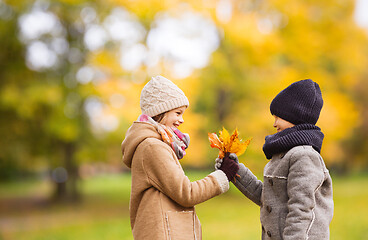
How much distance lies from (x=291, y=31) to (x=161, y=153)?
921 cm

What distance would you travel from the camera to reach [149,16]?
9867 mm

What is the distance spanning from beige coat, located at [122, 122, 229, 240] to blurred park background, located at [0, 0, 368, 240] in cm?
633

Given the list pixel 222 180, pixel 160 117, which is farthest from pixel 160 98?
pixel 222 180

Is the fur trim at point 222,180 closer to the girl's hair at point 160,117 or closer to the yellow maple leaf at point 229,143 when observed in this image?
the yellow maple leaf at point 229,143

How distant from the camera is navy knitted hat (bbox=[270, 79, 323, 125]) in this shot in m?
2.14

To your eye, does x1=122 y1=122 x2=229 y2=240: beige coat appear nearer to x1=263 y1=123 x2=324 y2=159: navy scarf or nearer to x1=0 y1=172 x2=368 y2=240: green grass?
x1=263 y1=123 x2=324 y2=159: navy scarf

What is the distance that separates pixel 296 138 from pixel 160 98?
78cm

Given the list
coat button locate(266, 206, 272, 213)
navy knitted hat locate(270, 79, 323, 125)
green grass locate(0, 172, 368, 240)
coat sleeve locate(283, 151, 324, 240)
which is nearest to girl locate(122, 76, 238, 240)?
coat button locate(266, 206, 272, 213)

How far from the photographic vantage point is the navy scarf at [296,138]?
6.82 feet

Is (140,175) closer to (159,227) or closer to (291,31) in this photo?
(159,227)

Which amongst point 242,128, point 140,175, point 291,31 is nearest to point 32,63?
point 242,128

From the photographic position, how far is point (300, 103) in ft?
7.02

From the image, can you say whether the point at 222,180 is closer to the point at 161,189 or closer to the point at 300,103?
the point at 161,189

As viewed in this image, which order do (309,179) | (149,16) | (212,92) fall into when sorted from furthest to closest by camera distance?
1. (212,92)
2. (149,16)
3. (309,179)
